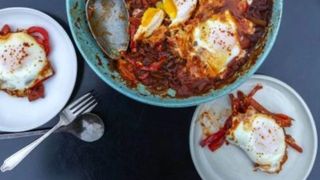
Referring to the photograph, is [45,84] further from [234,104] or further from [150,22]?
[234,104]

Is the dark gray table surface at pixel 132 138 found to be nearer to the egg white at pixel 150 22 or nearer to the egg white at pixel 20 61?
the egg white at pixel 20 61

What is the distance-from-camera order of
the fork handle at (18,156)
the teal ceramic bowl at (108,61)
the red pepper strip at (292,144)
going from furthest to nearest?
the red pepper strip at (292,144) → the fork handle at (18,156) → the teal ceramic bowl at (108,61)

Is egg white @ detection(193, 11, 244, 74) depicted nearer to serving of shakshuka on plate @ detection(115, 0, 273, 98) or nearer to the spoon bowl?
serving of shakshuka on plate @ detection(115, 0, 273, 98)

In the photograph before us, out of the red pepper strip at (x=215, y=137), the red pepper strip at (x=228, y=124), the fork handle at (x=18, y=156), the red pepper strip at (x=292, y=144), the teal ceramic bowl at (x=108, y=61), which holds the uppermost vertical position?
the teal ceramic bowl at (x=108, y=61)

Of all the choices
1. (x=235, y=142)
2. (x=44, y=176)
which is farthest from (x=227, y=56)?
(x=44, y=176)

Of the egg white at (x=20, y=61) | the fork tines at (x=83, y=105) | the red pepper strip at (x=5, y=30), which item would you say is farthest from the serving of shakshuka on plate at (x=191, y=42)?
the red pepper strip at (x=5, y=30)

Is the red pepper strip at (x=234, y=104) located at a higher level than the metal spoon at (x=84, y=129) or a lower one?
higher
